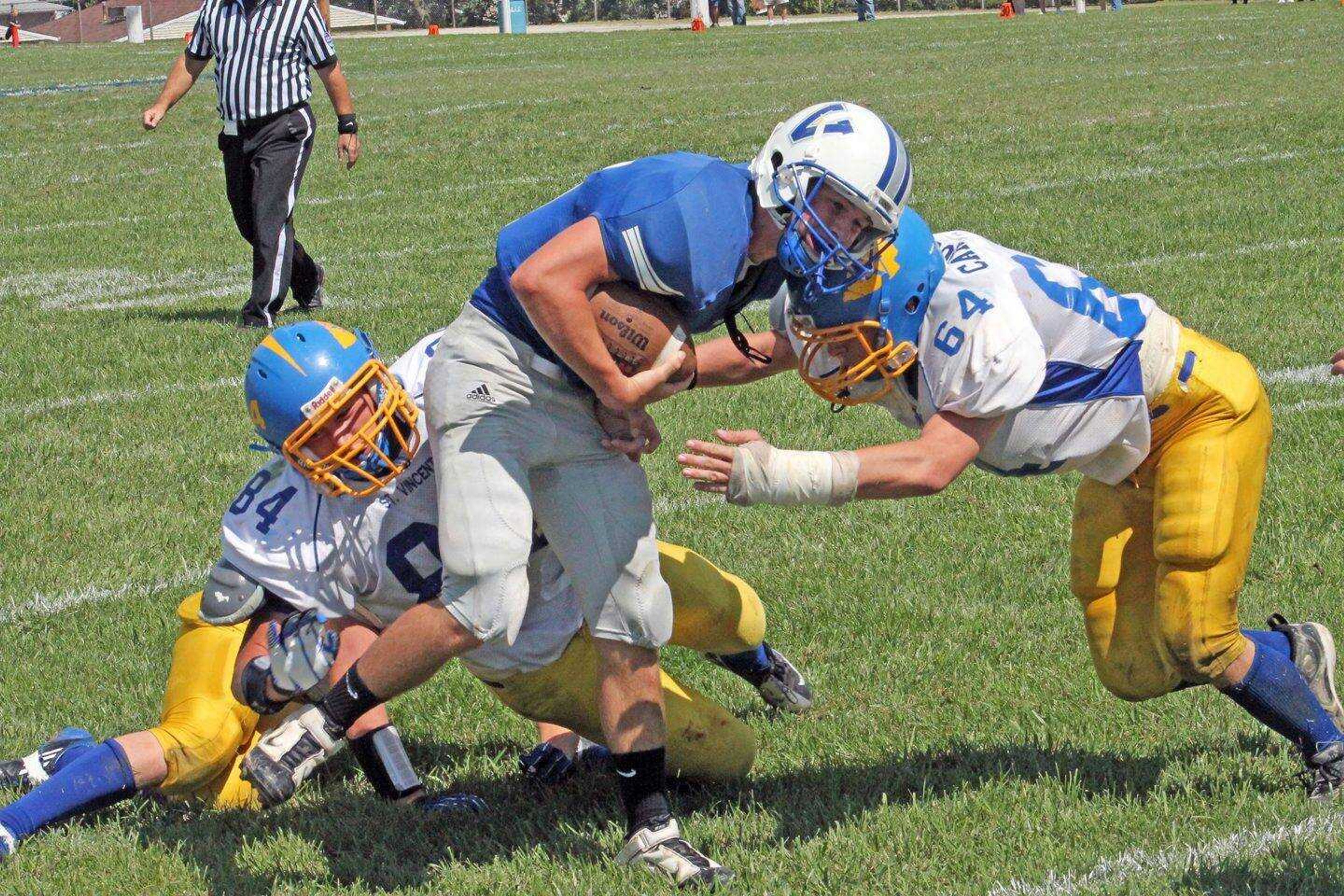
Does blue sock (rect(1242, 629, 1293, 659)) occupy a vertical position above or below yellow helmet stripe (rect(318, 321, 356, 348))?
below

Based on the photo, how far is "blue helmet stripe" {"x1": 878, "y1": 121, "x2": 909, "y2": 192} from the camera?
297cm

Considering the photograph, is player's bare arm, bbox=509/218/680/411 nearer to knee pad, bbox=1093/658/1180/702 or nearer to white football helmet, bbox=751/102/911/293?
white football helmet, bbox=751/102/911/293

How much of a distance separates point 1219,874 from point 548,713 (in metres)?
1.42

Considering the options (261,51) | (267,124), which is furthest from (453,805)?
(261,51)

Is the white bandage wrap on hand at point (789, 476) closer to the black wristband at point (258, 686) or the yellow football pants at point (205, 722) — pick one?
the black wristband at point (258, 686)

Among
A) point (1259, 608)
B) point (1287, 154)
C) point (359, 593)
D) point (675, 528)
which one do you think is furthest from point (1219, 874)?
point (1287, 154)

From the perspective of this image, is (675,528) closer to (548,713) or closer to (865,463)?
(548,713)

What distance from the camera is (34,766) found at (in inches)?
143

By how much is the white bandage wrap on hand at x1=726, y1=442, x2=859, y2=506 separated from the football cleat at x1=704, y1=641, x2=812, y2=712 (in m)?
0.99

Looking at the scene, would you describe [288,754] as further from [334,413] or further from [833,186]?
[833,186]

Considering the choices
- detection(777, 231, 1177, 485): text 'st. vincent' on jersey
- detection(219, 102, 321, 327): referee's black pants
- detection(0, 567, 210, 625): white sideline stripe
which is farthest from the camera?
detection(219, 102, 321, 327): referee's black pants

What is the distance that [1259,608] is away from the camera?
4.26m

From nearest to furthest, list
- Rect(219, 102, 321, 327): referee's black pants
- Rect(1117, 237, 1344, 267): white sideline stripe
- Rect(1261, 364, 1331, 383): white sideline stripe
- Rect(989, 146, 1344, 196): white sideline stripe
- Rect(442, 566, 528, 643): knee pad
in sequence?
Rect(442, 566, 528, 643): knee pad < Rect(1261, 364, 1331, 383): white sideline stripe < Rect(219, 102, 321, 327): referee's black pants < Rect(1117, 237, 1344, 267): white sideline stripe < Rect(989, 146, 1344, 196): white sideline stripe

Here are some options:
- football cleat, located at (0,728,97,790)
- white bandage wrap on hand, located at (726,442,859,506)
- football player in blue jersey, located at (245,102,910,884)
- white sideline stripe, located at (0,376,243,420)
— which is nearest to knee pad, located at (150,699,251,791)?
football cleat, located at (0,728,97,790)
